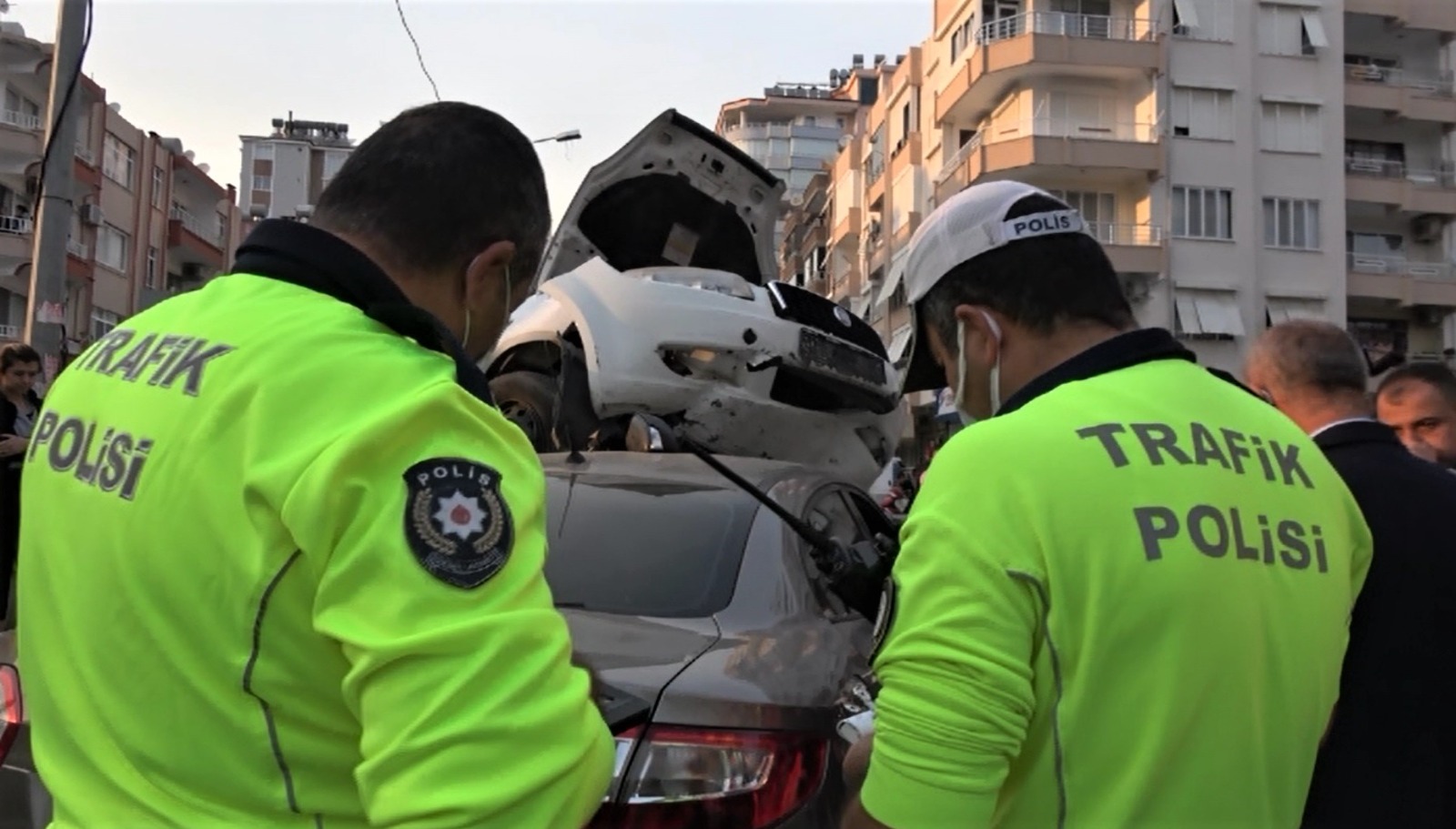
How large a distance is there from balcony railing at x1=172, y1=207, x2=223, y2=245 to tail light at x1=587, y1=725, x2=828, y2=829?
163 ft

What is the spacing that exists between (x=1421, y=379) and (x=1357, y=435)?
4.66ft

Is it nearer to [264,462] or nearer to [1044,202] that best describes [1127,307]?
Answer: [1044,202]

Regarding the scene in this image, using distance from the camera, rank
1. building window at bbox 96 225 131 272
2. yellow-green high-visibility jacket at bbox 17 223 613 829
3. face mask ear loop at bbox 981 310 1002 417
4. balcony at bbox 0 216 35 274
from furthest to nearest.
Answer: building window at bbox 96 225 131 272
balcony at bbox 0 216 35 274
face mask ear loop at bbox 981 310 1002 417
yellow-green high-visibility jacket at bbox 17 223 613 829

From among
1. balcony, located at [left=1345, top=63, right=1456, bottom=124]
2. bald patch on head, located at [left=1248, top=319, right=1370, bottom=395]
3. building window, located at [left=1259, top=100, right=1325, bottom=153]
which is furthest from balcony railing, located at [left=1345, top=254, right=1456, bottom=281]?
bald patch on head, located at [left=1248, top=319, right=1370, bottom=395]

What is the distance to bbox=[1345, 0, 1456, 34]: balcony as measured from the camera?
106 ft

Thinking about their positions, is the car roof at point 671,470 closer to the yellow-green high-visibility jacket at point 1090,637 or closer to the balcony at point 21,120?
the yellow-green high-visibility jacket at point 1090,637

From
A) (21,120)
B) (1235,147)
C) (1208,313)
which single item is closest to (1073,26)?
(1235,147)

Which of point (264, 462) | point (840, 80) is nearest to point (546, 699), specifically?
point (264, 462)

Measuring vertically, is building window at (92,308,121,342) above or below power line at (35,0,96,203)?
above

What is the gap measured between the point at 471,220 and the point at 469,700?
1.96ft

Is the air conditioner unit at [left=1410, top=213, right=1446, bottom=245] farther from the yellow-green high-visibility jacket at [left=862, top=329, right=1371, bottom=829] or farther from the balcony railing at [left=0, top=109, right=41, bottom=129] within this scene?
the balcony railing at [left=0, top=109, right=41, bottom=129]

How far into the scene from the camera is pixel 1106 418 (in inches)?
56.1

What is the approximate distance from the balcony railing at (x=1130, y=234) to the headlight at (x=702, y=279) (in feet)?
81.7

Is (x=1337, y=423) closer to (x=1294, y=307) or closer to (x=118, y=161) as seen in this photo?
(x=1294, y=307)
